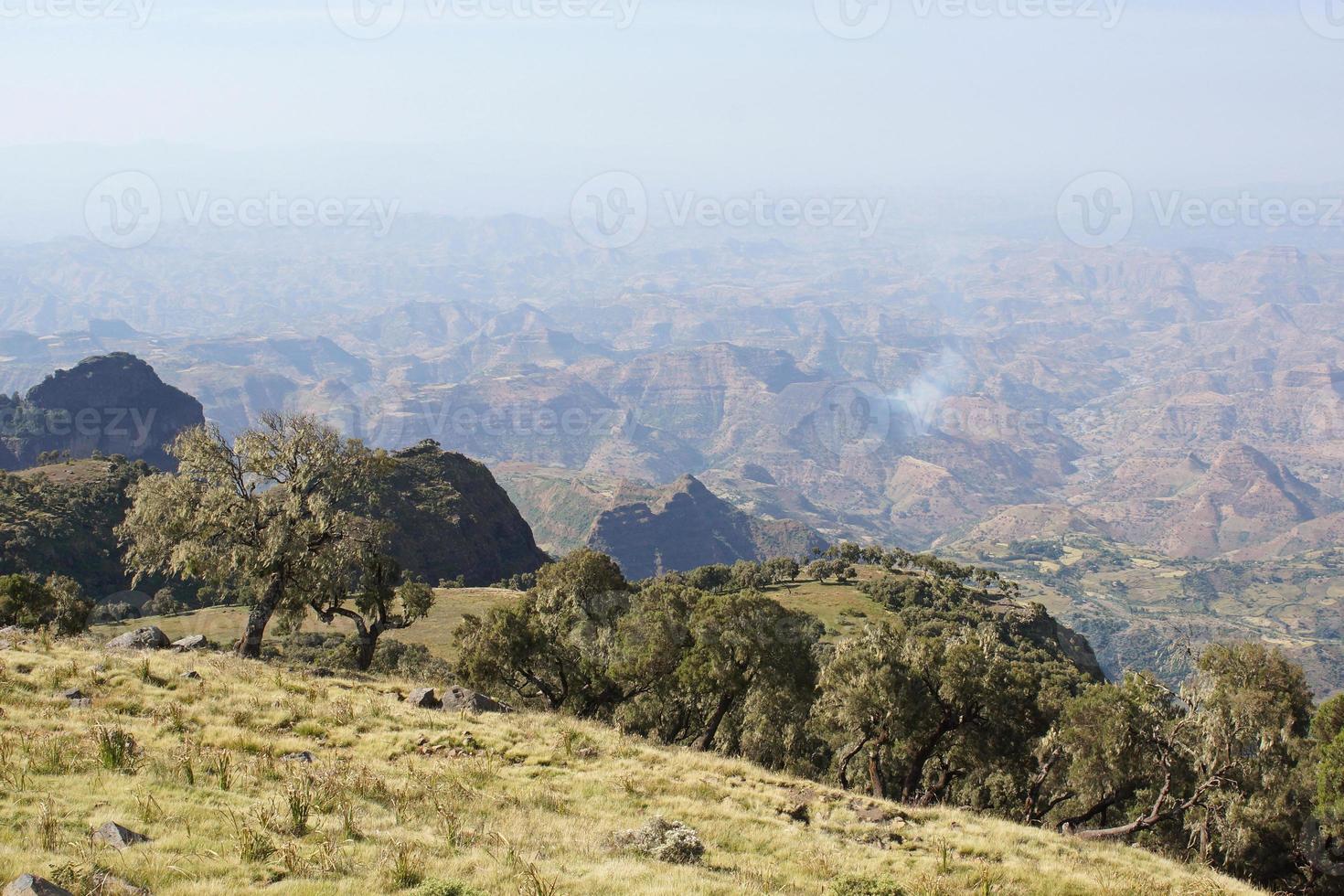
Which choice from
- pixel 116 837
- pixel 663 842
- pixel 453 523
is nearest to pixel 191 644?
pixel 116 837

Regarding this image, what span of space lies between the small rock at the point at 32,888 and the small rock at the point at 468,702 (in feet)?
58.0

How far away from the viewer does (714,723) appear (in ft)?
119

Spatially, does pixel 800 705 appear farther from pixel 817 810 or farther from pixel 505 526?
pixel 505 526

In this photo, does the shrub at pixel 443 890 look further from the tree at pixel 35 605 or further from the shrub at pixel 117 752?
the tree at pixel 35 605

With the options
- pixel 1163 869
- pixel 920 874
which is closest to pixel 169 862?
pixel 920 874

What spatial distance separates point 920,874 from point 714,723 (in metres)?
20.7

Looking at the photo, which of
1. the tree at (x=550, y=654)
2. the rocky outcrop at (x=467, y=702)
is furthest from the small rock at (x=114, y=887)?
the tree at (x=550, y=654)

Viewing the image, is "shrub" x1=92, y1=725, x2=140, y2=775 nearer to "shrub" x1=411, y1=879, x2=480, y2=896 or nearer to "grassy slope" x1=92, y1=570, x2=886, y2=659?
"shrub" x1=411, y1=879, x2=480, y2=896

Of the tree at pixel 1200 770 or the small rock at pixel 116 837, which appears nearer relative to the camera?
the small rock at pixel 116 837

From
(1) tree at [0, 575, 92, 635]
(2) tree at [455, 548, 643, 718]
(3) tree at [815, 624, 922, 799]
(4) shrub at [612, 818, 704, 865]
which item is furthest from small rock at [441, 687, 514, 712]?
(1) tree at [0, 575, 92, 635]

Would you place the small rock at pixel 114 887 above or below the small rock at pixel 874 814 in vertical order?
above

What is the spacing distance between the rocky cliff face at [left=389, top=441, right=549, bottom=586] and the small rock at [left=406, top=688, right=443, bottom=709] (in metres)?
121

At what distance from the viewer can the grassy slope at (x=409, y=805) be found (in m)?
12.0

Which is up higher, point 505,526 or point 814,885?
point 814,885
